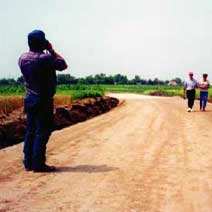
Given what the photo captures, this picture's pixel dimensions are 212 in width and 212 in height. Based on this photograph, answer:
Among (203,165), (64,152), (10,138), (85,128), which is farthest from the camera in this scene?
(85,128)

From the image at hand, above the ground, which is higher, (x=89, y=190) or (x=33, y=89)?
(x=33, y=89)

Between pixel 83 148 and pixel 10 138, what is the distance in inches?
146

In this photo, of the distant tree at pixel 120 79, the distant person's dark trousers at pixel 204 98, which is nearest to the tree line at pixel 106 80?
the distant tree at pixel 120 79

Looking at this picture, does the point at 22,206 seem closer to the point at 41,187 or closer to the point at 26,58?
the point at 41,187

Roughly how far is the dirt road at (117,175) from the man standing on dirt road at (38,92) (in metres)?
0.32

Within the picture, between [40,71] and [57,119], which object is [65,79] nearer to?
[57,119]

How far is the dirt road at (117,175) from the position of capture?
6754 mm

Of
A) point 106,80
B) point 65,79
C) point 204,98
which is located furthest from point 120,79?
point 204,98

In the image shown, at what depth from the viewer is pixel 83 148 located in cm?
1143

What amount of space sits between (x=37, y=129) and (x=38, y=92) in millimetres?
598

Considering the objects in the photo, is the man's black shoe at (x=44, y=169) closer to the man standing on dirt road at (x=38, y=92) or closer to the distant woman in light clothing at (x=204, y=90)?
the man standing on dirt road at (x=38, y=92)

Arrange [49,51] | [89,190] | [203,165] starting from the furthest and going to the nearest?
[203,165], [49,51], [89,190]

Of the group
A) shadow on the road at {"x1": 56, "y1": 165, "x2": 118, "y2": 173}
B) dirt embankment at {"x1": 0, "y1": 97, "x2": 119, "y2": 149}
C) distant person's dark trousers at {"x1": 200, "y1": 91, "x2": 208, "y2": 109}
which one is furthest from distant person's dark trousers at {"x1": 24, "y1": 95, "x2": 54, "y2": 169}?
distant person's dark trousers at {"x1": 200, "y1": 91, "x2": 208, "y2": 109}

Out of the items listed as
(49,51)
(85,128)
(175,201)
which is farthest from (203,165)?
(85,128)
